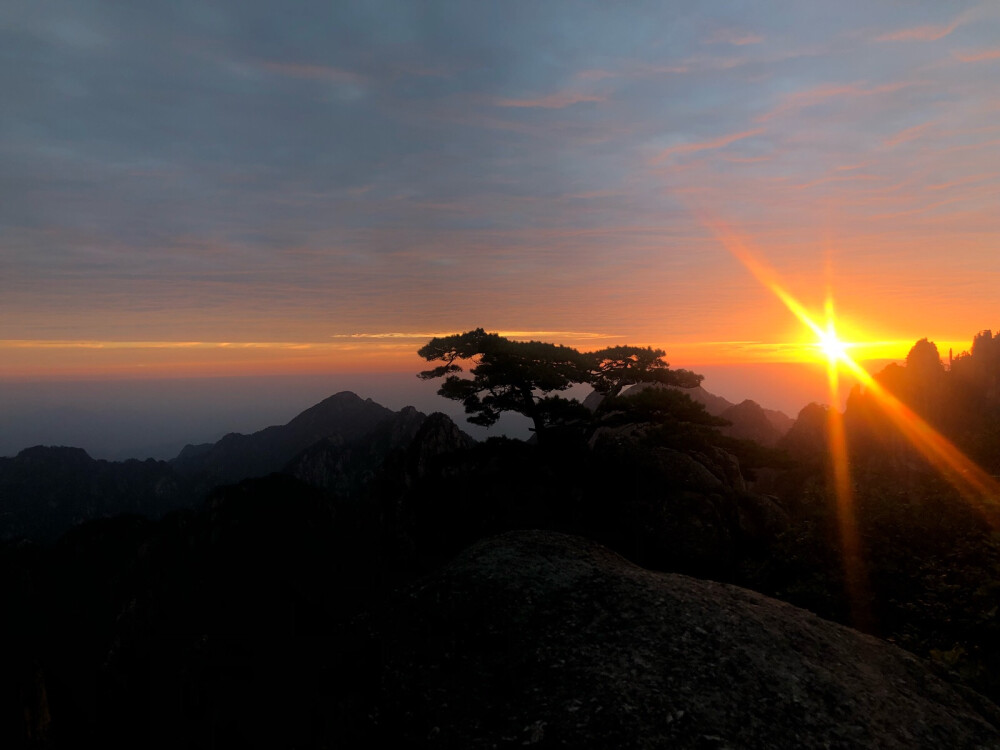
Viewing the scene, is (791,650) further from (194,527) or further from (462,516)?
(194,527)

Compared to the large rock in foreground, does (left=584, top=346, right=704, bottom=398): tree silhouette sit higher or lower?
higher

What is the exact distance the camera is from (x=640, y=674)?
10969 mm

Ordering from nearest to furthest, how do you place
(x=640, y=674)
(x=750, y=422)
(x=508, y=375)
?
(x=640, y=674) < (x=508, y=375) < (x=750, y=422)

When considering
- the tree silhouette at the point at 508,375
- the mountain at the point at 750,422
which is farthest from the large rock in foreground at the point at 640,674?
the mountain at the point at 750,422

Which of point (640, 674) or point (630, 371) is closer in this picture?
point (640, 674)

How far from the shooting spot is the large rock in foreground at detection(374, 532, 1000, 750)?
9.60 metres

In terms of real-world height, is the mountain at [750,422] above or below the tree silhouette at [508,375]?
below

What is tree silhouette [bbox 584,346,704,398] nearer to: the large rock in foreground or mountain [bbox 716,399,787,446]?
the large rock in foreground

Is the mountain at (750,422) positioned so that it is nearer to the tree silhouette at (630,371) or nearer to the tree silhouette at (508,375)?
the tree silhouette at (630,371)

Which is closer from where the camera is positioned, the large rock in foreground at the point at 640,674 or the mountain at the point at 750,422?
the large rock in foreground at the point at 640,674

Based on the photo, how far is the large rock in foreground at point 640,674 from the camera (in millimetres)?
9602

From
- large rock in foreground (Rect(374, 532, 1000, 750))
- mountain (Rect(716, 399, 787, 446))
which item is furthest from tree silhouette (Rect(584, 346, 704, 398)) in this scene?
mountain (Rect(716, 399, 787, 446))

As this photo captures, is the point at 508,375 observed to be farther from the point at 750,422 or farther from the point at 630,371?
the point at 750,422

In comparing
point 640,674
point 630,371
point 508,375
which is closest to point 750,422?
point 630,371
